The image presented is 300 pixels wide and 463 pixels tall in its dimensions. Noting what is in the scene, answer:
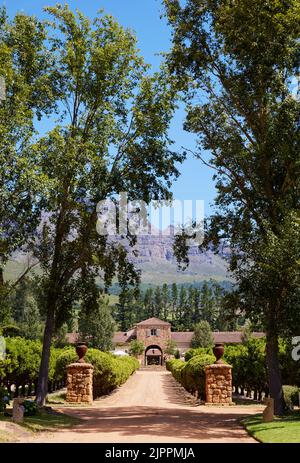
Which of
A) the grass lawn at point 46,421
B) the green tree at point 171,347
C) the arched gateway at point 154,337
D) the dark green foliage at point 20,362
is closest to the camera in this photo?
the grass lawn at point 46,421

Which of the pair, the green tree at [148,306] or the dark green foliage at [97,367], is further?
the green tree at [148,306]

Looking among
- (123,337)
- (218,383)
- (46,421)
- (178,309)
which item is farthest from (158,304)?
(46,421)

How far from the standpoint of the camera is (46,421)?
1548cm

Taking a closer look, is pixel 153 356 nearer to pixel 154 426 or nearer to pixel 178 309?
pixel 178 309

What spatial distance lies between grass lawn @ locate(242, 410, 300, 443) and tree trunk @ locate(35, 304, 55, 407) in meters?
7.53

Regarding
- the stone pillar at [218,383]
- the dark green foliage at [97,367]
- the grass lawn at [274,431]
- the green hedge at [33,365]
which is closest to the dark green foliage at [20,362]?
the green hedge at [33,365]

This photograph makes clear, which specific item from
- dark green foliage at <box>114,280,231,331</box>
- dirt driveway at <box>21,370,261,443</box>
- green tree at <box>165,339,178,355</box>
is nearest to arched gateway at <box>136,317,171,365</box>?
green tree at <box>165,339,178,355</box>

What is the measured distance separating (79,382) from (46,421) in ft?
24.0

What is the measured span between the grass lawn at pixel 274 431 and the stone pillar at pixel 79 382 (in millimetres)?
9243

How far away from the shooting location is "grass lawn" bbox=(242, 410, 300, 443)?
11102mm

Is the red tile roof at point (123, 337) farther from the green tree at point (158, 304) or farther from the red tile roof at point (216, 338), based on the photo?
the green tree at point (158, 304)

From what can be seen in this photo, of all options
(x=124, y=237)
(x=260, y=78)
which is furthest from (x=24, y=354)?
(x=260, y=78)

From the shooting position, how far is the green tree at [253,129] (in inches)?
613
